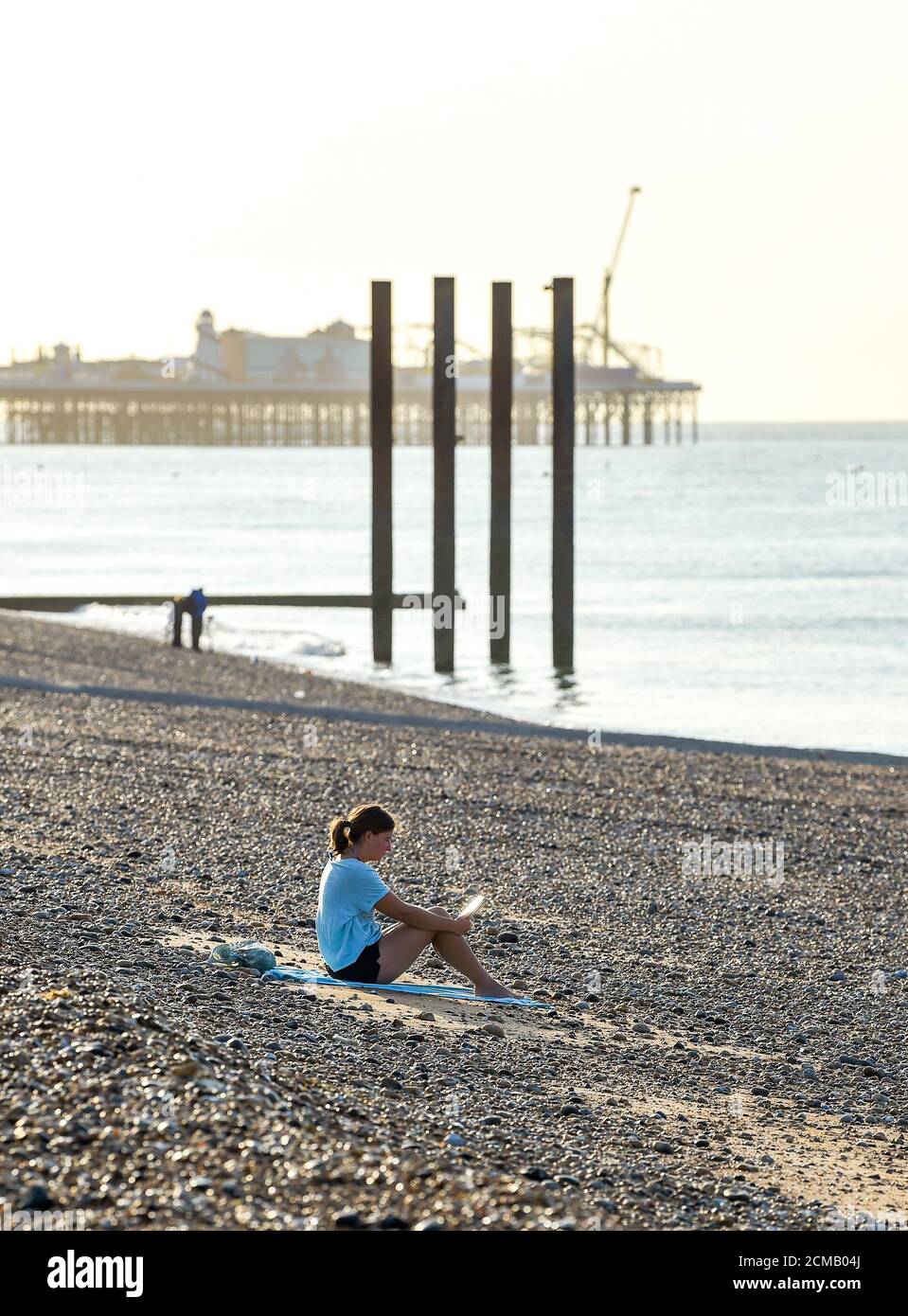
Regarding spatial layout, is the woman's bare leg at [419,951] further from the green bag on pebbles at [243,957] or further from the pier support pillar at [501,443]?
the pier support pillar at [501,443]

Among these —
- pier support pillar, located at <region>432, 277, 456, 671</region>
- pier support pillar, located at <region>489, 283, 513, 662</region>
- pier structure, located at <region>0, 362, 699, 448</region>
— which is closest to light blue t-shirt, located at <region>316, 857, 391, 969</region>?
pier support pillar, located at <region>432, 277, 456, 671</region>

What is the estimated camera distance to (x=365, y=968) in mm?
6848

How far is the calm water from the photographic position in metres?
21.1

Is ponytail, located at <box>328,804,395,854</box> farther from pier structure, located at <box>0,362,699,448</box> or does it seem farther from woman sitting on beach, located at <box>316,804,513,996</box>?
pier structure, located at <box>0,362,699,448</box>

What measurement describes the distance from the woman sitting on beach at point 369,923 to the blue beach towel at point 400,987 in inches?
1.0

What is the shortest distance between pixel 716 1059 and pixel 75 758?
275 inches

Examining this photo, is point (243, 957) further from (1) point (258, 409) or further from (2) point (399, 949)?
(1) point (258, 409)

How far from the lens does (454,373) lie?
65.7ft

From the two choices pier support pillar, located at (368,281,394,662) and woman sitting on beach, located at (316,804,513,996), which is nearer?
woman sitting on beach, located at (316,804,513,996)

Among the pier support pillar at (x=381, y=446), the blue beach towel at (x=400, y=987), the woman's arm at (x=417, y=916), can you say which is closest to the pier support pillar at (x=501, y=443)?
the pier support pillar at (x=381, y=446)

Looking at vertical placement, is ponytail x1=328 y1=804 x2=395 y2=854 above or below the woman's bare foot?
above

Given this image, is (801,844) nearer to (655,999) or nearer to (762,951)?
(762,951)

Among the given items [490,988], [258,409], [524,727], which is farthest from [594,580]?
[258,409]
